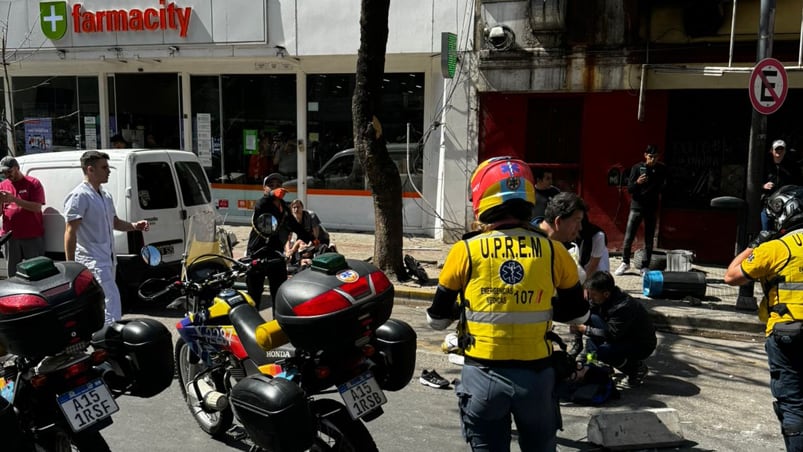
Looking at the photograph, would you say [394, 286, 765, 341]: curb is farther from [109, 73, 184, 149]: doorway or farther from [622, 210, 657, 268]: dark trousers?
[109, 73, 184, 149]: doorway

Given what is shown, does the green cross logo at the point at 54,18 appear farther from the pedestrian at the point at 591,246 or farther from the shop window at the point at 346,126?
the pedestrian at the point at 591,246

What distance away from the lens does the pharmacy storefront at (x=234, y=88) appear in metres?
13.0

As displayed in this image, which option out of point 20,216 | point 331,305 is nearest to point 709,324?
point 331,305

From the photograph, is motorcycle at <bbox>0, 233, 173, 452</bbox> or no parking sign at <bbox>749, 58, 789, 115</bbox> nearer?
motorcycle at <bbox>0, 233, 173, 452</bbox>

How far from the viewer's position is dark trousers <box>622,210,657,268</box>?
10273 mm

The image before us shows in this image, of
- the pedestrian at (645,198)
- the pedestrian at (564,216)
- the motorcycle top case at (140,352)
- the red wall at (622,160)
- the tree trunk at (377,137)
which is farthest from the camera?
the red wall at (622,160)

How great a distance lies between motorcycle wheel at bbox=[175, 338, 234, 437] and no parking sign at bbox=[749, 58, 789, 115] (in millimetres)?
6747

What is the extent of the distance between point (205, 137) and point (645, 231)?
371 inches

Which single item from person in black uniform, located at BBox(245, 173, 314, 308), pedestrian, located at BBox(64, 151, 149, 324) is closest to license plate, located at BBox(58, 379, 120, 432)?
pedestrian, located at BBox(64, 151, 149, 324)

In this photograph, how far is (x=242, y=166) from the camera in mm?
14789

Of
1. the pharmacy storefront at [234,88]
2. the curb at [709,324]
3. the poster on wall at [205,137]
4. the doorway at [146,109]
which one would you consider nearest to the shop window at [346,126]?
the pharmacy storefront at [234,88]

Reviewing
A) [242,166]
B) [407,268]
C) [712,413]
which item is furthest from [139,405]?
[242,166]

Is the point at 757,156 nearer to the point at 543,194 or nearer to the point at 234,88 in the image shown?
the point at 543,194

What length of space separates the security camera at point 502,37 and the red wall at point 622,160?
82 cm
